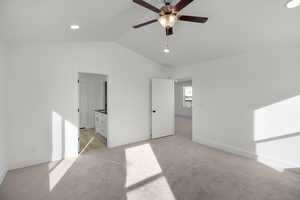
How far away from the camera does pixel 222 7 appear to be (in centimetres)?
209

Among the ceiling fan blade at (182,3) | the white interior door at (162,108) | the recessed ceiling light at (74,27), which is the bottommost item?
the white interior door at (162,108)

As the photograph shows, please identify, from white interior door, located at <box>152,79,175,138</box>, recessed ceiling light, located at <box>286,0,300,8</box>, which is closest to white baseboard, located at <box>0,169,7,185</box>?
white interior door, located at <box>152,79,175,138</box>

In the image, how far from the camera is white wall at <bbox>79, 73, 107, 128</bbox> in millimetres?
6145

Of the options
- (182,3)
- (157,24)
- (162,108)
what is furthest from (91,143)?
(182,3)

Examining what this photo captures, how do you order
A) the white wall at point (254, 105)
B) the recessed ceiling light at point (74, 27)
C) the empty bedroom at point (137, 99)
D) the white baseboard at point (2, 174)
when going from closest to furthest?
1. the empty bedroom at point (137, 99)
2. the white baseboard at point (2, 174)
3. the recessed ceiling light at point (74, 27)
4. the white wall at point (254, 105)

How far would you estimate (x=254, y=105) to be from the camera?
3.11 metres

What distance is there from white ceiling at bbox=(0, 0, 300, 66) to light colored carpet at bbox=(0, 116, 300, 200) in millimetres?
2471

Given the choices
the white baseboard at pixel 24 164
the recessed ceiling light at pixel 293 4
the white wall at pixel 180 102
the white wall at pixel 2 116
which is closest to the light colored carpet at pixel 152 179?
the white baseboard at pixel 24 164

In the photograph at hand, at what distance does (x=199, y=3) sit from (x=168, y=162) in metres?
2.97

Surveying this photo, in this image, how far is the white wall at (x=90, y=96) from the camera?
6.14 metres

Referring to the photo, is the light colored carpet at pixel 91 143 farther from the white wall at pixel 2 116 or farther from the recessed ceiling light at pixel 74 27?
the recessed ceiling light at pixel 74 27

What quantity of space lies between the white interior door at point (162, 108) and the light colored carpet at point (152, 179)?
1.45m

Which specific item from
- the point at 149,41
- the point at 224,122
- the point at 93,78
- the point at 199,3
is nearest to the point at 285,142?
the point at 224,122

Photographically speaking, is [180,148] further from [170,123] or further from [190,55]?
[190,55]
